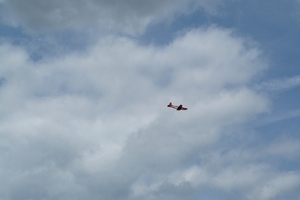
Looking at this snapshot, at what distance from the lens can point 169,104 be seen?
589 ft
